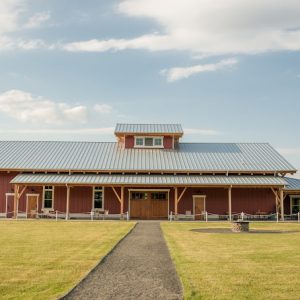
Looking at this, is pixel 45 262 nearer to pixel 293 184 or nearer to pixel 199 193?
pixel 199 193

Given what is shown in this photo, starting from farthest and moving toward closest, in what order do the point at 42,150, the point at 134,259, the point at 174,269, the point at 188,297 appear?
the point at 42,150 < the point at 134,259 < the point at 174,269 < the point at 188,297

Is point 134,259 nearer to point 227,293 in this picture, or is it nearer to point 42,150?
point 227,293

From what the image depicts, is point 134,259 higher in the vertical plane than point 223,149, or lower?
lower

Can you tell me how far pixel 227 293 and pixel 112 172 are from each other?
1189 inches

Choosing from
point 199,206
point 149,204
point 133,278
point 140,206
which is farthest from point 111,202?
point 133,278

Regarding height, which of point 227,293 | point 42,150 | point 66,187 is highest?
point 42,150

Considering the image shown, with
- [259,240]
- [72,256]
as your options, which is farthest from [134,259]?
[259,240]

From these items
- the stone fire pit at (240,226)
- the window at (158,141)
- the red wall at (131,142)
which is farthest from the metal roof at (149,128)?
the stone fire pit at (240,226)

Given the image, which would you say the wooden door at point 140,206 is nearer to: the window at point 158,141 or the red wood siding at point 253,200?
the window at point 158,141

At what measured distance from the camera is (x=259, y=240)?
19.7 metres

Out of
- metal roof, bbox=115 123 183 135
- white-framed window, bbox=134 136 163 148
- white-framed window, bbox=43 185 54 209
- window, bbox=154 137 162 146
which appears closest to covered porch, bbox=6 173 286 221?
white-framed window, bbox=43 185 54 209

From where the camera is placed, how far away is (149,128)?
43531 mm

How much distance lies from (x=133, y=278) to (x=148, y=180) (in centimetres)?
2636

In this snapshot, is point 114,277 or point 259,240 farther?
point 259,240
